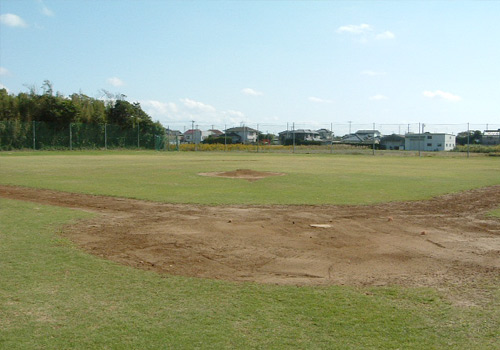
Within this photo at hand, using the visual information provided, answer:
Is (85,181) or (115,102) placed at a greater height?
(115,102)

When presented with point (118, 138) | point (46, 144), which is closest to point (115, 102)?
point (118, 138)

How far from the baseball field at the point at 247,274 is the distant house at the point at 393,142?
75204 millimetres

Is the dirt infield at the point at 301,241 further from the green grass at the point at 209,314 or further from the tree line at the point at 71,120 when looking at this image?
the tree line at the point at 71,120

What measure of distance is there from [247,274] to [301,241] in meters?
2.25

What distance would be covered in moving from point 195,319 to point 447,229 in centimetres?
696

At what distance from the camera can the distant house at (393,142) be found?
85.4 meters

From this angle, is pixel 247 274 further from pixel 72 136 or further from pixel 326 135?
pixel 326 135

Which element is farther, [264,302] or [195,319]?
[264,302]

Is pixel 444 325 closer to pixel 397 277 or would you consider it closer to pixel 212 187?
pixel 397 277

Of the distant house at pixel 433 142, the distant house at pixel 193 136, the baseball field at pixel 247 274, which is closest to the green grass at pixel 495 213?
the baseball field at pixel 247 274

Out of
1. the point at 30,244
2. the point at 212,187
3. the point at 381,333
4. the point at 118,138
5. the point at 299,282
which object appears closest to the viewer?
the point at 381,333

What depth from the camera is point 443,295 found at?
18.4 feet

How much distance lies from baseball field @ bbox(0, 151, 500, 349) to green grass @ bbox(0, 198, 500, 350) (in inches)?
0.8

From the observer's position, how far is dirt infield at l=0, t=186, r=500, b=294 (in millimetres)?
6555
